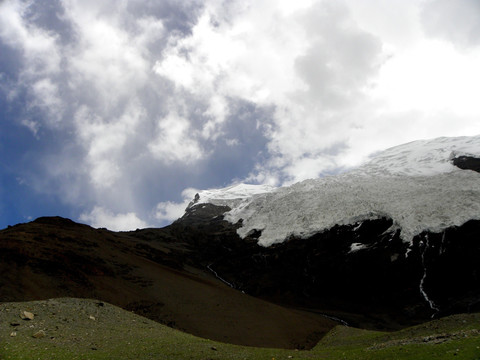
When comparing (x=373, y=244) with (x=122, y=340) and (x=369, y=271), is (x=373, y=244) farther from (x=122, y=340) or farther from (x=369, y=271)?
(x=122, y=340)

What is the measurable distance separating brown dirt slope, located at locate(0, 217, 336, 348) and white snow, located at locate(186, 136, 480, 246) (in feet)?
139

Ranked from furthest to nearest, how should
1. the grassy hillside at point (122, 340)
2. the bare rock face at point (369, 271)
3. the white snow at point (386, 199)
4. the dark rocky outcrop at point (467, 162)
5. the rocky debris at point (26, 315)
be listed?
1. the dark rocky outcrop at point (467, 162)
2. the white snow at point (386, 199)
3. the bare rock face at point (369, 271)
4. the rocky debris at point (26, 315)
5. the grassy hillside at point (122, 340)

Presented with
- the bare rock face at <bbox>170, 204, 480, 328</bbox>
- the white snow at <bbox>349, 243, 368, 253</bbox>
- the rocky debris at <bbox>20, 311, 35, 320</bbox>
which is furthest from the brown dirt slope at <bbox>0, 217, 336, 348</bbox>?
the white snow at <bbox>349, 243, 368, 253</bbox>

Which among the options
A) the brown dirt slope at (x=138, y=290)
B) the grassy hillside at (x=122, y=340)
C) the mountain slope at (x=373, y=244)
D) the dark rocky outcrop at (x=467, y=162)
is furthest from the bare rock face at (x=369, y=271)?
the grassy hillside at (x=122, y=340)

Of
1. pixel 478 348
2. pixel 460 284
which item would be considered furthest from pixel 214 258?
pixel 478 348

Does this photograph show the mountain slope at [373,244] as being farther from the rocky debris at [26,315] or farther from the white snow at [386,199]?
the rocky debris at [26,315]

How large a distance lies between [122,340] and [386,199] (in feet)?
305

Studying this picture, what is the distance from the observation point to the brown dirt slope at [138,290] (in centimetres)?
5244

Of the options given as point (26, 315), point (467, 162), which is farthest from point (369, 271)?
point (26, 315)

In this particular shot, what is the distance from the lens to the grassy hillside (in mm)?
25062

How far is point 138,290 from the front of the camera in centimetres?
6600

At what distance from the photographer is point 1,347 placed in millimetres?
25516

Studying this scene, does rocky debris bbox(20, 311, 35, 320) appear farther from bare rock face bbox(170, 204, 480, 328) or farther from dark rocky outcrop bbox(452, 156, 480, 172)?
dark rocky outcrop bbox(452, 156, 480, 172)

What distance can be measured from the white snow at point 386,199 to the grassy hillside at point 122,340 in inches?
2343
